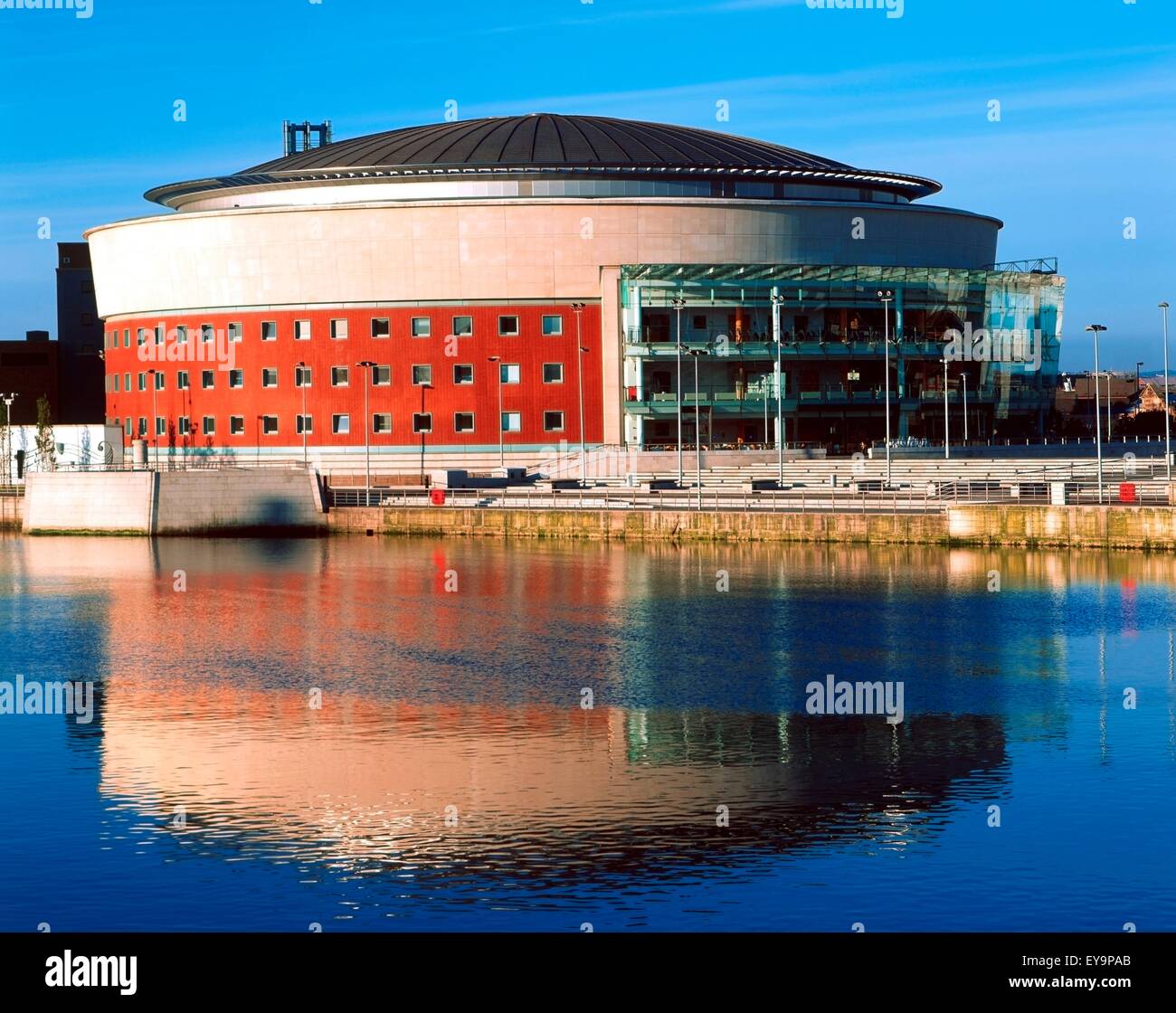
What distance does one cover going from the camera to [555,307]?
107 m

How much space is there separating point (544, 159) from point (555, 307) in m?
9.62

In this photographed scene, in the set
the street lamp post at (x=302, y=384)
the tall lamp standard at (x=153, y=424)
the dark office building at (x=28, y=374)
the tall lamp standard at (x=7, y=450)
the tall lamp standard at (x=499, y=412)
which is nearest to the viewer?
the street lamp post at (x=302, y=384)

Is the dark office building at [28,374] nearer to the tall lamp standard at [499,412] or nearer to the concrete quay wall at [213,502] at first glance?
the tall lamp standard at [499,412]

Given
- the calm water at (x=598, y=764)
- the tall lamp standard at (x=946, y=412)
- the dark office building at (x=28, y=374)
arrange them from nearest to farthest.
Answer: the calm water at (x=598, y=764), the tall lamp standard at (x=946, y=412), the dark office building at (x=28, y=374)

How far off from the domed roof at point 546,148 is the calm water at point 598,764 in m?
57.6

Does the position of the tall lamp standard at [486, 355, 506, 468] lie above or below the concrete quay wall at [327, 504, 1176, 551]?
above

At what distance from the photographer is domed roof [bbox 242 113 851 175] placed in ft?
361

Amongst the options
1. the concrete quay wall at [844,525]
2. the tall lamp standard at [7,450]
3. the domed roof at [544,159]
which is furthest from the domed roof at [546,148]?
the concrete quay wall at [844,525]

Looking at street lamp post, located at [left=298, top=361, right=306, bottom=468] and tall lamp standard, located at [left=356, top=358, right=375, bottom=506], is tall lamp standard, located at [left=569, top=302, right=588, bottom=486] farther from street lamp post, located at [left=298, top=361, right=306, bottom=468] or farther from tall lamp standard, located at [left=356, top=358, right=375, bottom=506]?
street lamp post, located at [left=298, top=361, right=306, bottom=468]

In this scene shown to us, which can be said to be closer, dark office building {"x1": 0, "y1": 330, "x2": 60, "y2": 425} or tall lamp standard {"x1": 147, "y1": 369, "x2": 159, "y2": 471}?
tall lamp standard {"x1": 147, "y1": 369, "x2": 159, "y2": 471}

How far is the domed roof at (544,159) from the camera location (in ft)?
356

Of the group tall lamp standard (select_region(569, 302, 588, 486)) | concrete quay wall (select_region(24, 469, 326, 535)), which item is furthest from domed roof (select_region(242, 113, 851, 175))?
concrete quay wall (select_region(24, 469, 326, 535))

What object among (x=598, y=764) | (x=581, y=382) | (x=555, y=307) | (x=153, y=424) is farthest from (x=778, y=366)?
(x=598, y=764)

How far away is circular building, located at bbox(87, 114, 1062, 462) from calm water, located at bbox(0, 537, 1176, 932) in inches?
2000
